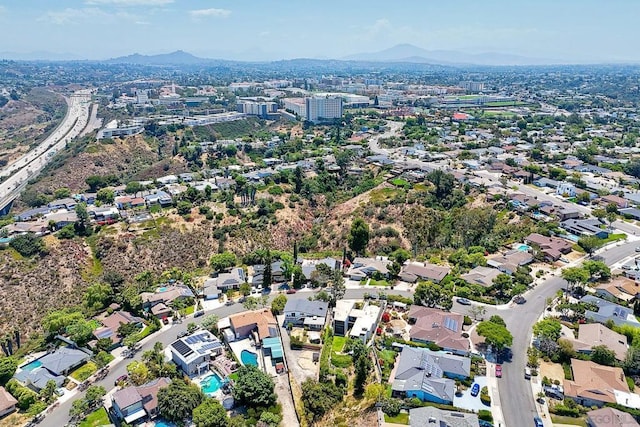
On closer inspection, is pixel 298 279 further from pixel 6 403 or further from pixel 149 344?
pixel 6 403

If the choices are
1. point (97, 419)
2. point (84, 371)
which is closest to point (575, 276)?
point (97, 419)

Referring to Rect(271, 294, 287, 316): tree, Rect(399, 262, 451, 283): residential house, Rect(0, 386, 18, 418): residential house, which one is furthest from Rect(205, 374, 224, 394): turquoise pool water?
Rect(399, 262, 451, 283): residential house

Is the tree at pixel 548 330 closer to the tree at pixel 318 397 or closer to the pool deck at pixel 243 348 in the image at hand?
the tree at pixel 318 397

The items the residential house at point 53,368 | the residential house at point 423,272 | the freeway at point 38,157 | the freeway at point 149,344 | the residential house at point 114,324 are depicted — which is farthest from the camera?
the freeway at point 38,157

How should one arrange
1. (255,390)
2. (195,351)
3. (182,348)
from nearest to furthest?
1. (255,390)
2. (195,351)
3. (182,348)

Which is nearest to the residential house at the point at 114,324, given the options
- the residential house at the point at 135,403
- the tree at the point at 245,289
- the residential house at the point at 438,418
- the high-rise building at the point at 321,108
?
the residential house at the point at 135,403

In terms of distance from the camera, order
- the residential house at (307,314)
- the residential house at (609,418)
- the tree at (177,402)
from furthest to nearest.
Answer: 1. the residential house at (307,314)
2. the tree at (177,402)
3. the residential house at (609,418)
